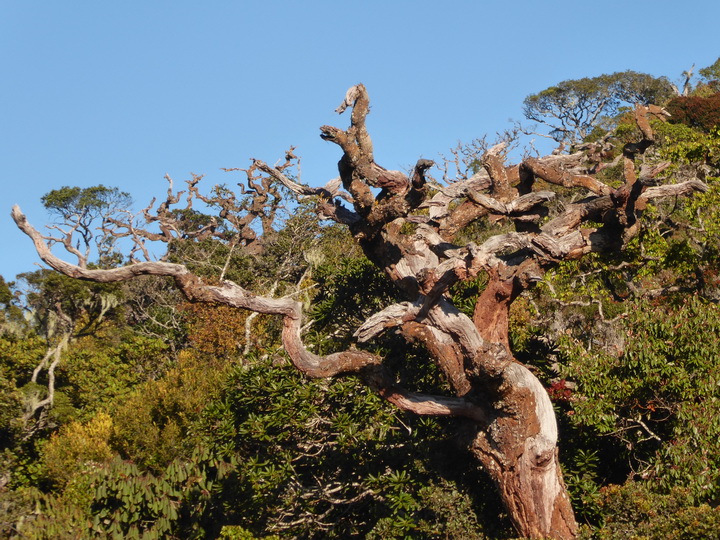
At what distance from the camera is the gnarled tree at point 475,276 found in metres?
9.53

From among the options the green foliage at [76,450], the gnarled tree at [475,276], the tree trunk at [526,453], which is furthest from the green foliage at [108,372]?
the tree trunk at [526,453]

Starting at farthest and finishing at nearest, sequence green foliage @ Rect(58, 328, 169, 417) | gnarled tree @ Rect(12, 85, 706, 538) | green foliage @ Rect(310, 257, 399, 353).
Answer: green foliage @ Rect(58, 328, 169, 417) → green foliage @ Rect(310, 257, 399, 353) → gnarled tree @ Rect(12, 85, 706, 538)

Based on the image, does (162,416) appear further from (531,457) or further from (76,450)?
(531,457)

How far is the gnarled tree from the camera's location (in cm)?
953

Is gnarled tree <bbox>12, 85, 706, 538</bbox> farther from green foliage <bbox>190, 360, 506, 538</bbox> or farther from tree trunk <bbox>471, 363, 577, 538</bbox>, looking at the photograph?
green foliage <bbox>190, 360, 506, 538</bbox>

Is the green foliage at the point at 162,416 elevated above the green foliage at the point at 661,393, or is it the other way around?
the green foliage at the point at 162,416

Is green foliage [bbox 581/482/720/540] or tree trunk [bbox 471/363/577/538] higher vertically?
tree trunk [bbox 471/363/577/538]

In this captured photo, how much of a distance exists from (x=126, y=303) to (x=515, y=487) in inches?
1109

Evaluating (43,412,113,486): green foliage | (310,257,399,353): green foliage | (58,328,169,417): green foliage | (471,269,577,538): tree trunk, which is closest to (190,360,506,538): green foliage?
(471,269,577,538): tree trunk

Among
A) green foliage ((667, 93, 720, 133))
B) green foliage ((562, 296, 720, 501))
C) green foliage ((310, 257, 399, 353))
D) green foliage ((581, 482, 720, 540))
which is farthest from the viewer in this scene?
green foliage ((667, 93, 720, 133))

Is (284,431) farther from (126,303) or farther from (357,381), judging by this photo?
(126,303)

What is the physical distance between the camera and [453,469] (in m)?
11.7

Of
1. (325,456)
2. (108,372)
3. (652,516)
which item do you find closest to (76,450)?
(108,372)

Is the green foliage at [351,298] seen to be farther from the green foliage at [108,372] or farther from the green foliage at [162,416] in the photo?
the green foliage at [108,372]
